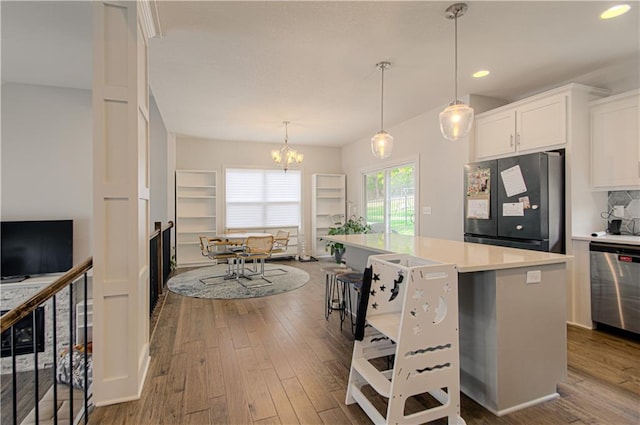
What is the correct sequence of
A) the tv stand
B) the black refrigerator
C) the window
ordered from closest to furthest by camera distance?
the black refrigerator → the tv stand → the window

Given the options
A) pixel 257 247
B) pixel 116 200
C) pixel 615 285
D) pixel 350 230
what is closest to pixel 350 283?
pixel 116 200

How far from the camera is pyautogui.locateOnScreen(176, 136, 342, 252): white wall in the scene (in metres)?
6.74

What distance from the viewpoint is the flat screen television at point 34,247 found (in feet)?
13.1

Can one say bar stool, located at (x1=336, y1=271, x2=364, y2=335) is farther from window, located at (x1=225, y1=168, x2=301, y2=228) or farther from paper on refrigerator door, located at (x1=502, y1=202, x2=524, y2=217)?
window, located at (x1=225, y1=168, x2=301, y2=228)

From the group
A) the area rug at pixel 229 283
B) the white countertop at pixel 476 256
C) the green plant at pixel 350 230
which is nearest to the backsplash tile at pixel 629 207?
the white countertop at pixel 476 256

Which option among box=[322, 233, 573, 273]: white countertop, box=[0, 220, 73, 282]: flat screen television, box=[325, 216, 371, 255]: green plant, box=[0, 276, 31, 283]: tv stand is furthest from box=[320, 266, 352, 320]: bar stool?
box=[0, 276, 31, 283]: tv stand

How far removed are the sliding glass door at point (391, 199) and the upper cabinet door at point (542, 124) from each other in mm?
1736

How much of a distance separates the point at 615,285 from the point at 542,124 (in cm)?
174

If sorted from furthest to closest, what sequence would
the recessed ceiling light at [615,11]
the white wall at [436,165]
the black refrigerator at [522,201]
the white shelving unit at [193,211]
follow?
the white shelving unit at [193,211], the white wall at [436,165], the black refrigerator at [522,201], the recessed ceiling light at [615,11]

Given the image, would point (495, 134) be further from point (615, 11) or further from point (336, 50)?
point (336, 50)

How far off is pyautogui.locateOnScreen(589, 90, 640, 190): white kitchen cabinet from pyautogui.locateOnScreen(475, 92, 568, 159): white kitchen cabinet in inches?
13.2

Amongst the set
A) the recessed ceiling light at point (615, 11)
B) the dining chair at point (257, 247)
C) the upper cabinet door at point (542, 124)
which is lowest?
the dining chair at point (257, 247)

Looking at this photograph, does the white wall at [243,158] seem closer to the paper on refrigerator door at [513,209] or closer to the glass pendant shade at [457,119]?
the paper on refrigerator door at [513,209]

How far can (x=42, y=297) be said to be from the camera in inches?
59.6
